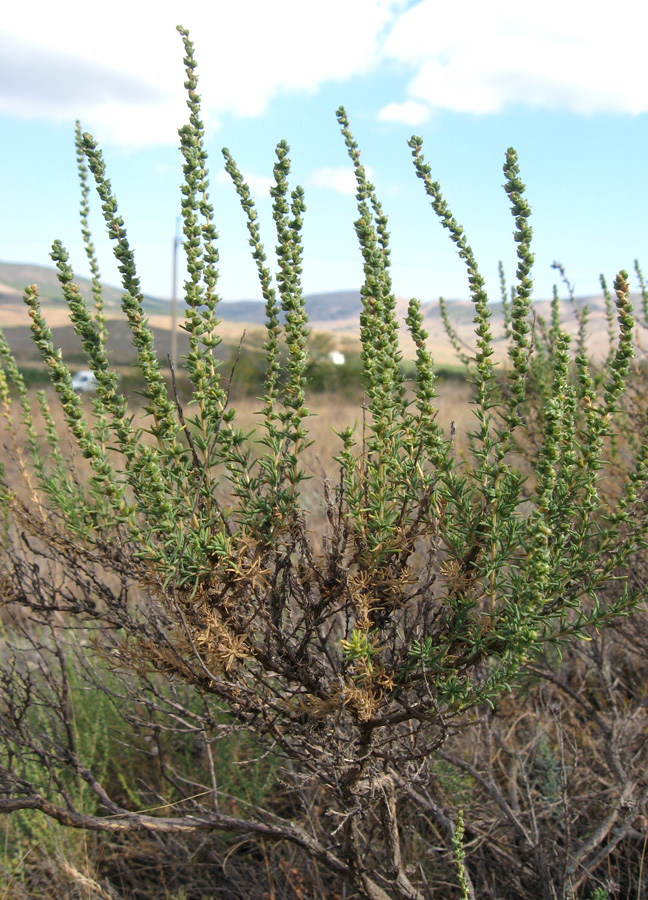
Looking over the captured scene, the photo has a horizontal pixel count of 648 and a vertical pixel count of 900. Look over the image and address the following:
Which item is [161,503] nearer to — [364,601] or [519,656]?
[364,601]

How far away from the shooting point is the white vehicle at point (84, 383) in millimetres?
1719

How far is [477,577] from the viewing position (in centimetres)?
164

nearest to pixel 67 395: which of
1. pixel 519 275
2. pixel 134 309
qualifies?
pixel 134 309

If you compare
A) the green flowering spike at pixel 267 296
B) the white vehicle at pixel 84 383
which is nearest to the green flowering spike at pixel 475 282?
the green flowering spike at pixel 267 296

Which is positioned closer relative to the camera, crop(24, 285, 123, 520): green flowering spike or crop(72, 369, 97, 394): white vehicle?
crop(24, 285, 123, 520): green flowering spike

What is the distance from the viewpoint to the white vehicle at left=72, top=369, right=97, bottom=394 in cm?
172

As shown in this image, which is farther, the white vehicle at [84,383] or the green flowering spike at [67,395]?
the white vehicle at [84,383]

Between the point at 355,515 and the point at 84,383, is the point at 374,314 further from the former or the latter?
the point at 84,383

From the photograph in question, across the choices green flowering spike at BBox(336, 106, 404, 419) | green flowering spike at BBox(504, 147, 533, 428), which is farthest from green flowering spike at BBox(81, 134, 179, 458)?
green flowering spike at BBox(504, 147, 533, 428)

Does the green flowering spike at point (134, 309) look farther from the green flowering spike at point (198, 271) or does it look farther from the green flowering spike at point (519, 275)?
the green flowering spike at point (519, 275)

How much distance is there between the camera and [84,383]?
140ft

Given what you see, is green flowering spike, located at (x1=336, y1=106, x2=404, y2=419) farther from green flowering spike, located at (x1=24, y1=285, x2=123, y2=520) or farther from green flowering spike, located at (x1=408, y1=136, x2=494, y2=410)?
green flowering spike, located at (x1=24, y1=285, x2=123, y2=520)

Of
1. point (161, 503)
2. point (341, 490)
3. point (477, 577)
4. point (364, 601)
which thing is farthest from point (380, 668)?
point (161, 503)

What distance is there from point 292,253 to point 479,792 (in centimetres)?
273
